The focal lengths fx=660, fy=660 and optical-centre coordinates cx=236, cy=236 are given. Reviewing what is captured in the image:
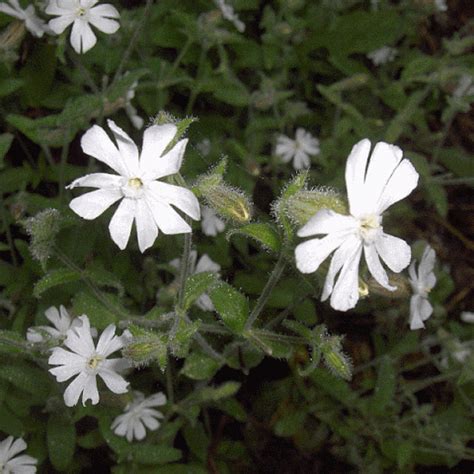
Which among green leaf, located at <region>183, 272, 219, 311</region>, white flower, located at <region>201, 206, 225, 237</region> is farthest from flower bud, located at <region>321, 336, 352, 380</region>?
white flower, located at <region>201, 206, 225, 237</region>

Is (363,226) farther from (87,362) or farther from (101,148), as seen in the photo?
(87,362)

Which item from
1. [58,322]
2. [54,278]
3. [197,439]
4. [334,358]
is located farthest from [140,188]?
[197,439]

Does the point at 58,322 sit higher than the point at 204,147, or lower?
lower

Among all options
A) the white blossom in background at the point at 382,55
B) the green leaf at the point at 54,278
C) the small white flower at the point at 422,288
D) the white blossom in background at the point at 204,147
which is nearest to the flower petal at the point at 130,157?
the green leaf at the point at 54,278

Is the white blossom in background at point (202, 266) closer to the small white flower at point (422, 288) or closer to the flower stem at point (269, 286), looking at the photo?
the flower stem at point (269, 286)

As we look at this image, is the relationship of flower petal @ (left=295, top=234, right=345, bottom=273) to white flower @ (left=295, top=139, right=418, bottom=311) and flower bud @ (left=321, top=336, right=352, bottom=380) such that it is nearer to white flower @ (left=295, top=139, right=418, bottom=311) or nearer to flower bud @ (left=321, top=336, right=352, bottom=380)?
white flower @ (left=295, top=139, right=418, bottom=311)

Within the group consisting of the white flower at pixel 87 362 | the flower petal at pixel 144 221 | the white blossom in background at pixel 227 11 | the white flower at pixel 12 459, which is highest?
the flower petal at pixel 144 221
